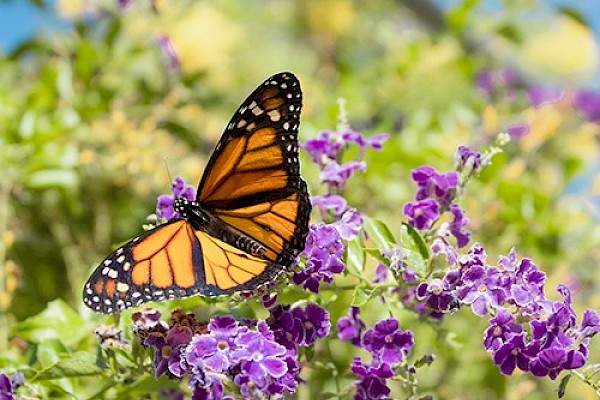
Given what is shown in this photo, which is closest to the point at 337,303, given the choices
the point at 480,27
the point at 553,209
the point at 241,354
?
the point at 241,354

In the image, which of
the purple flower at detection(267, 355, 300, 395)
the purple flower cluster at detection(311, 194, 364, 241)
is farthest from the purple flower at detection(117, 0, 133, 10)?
the purple flower at detection(267, 355, 300, 395)

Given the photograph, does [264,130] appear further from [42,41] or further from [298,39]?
[298,39]

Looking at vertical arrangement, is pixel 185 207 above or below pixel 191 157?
below

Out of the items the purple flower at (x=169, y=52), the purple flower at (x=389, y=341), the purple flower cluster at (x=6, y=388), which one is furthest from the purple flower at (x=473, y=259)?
the purple flower at (x=169, y=52)

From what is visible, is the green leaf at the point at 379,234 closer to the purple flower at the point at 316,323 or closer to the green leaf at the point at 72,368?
the purple flower at the point at 316,323

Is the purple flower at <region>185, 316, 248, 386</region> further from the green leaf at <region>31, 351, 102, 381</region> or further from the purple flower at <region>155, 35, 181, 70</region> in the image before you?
the purple flower at <region>155, 35, 181, 70</region>

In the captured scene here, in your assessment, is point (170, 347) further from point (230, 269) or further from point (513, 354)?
point (513, 354)

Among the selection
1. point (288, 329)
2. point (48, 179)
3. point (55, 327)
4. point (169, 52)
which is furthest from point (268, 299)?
point (169, 52)
